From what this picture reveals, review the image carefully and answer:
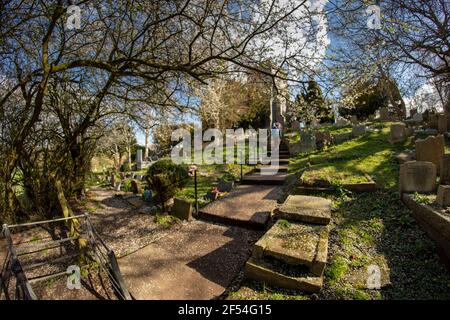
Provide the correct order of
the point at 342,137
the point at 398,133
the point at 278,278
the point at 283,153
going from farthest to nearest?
the point at 342,137 < the point at 283,153 < the point at 398,133 < the point at 278,278

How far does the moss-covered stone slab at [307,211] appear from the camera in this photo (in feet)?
13.9

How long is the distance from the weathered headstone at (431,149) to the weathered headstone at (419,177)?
1.78m

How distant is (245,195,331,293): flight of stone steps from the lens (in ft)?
10.2

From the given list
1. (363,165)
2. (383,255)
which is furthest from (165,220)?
(363,165)

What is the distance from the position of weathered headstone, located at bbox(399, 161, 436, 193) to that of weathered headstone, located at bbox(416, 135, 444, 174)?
1782 mm

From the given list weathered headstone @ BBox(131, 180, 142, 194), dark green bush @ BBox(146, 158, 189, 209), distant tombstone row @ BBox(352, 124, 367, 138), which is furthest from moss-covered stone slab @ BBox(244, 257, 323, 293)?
distant tombstone row @ BBox(352, 124, 367, 138)

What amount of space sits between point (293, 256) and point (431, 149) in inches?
222

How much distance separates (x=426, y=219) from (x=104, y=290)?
5086mm

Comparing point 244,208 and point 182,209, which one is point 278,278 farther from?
point 182,209

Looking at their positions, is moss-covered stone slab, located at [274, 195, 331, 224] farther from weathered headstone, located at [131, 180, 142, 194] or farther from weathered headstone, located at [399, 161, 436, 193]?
weathered headstone, located at [131, 180, 142, 194]

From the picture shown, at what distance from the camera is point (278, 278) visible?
3.15 m

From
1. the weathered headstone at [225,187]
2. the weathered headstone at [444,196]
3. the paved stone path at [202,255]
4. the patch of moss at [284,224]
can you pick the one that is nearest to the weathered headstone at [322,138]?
the weathered headstone at [225,187]

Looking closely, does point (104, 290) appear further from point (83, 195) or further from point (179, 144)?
point (179, 144)
